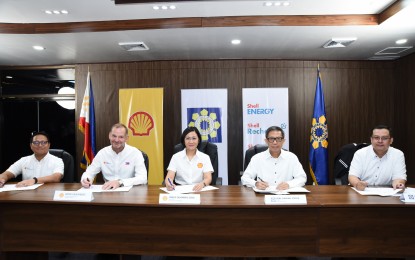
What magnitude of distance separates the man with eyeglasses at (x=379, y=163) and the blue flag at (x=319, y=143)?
2.00 m

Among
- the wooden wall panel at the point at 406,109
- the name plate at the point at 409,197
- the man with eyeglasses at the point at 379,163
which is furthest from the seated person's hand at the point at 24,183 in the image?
the wooden wall panel at the point at 406,109

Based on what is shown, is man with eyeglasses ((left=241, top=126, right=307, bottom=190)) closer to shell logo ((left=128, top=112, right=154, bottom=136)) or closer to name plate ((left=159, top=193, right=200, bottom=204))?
name plate ((left=159, top=193, right=200, bottom=204))

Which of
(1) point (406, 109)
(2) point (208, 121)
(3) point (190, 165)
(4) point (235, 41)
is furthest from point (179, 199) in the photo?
(1) point (406, 109)

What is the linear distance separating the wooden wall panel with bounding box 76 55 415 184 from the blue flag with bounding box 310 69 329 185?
13.6 inches

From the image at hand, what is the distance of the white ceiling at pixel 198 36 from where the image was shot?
10.1ft

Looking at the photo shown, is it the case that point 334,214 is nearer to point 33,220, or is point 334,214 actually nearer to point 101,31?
point 33,220

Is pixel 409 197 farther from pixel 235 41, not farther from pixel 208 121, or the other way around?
pixel 208 121

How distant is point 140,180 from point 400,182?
91.9 inches

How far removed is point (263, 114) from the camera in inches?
189

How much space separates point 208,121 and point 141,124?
113 cm

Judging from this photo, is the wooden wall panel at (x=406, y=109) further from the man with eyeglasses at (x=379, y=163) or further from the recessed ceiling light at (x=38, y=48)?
the recessed ceiling light at (x=38, y=48)

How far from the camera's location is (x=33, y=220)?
84.2 inches

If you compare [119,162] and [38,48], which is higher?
[38,48]

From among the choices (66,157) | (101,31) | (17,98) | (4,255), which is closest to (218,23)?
(101,31)
